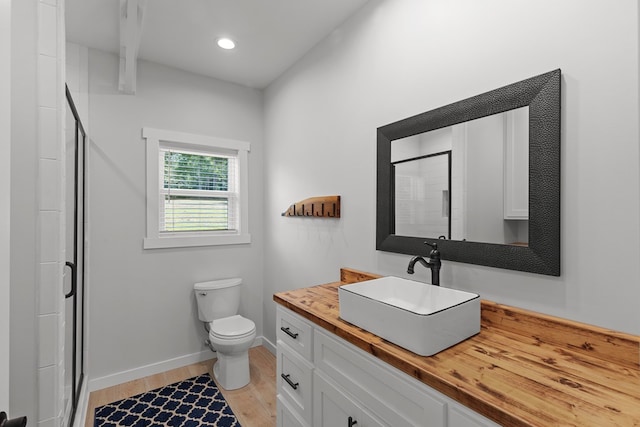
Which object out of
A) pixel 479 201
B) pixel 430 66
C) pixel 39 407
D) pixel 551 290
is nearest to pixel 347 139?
pixel 430 66

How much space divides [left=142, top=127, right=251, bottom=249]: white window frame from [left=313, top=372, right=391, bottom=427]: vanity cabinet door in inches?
73.0

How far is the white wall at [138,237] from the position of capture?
2.47m

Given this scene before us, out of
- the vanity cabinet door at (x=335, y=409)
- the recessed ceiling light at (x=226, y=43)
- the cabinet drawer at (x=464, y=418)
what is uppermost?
the recessed ceiling light at (x=226, y=43)

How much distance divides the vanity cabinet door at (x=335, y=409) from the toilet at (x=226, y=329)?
1.14 m

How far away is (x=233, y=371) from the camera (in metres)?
2.44

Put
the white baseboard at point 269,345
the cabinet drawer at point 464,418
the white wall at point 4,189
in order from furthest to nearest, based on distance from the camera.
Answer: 1. the white baseboard at point 269,345
2. the cabinet drawer at point 464,418
3. the white wall at point 4,189

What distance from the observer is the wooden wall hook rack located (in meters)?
2.17

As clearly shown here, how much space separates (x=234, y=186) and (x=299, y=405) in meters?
2.10

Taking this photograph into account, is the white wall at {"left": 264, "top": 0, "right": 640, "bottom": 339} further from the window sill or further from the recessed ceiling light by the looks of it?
the window sill

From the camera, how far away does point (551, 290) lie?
1163 millimetres

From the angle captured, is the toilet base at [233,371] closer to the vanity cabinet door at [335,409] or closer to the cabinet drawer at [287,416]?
the cabinet drawer at [287,416]

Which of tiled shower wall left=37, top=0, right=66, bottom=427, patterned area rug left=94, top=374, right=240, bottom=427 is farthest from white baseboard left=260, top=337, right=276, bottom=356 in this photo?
tiled shower wall left=37, top=0, right=66, bottom=427

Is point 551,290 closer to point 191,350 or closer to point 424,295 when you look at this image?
point 424,295

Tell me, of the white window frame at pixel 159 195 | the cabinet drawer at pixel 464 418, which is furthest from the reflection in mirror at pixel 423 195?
the white window frame at pixel 159 195
